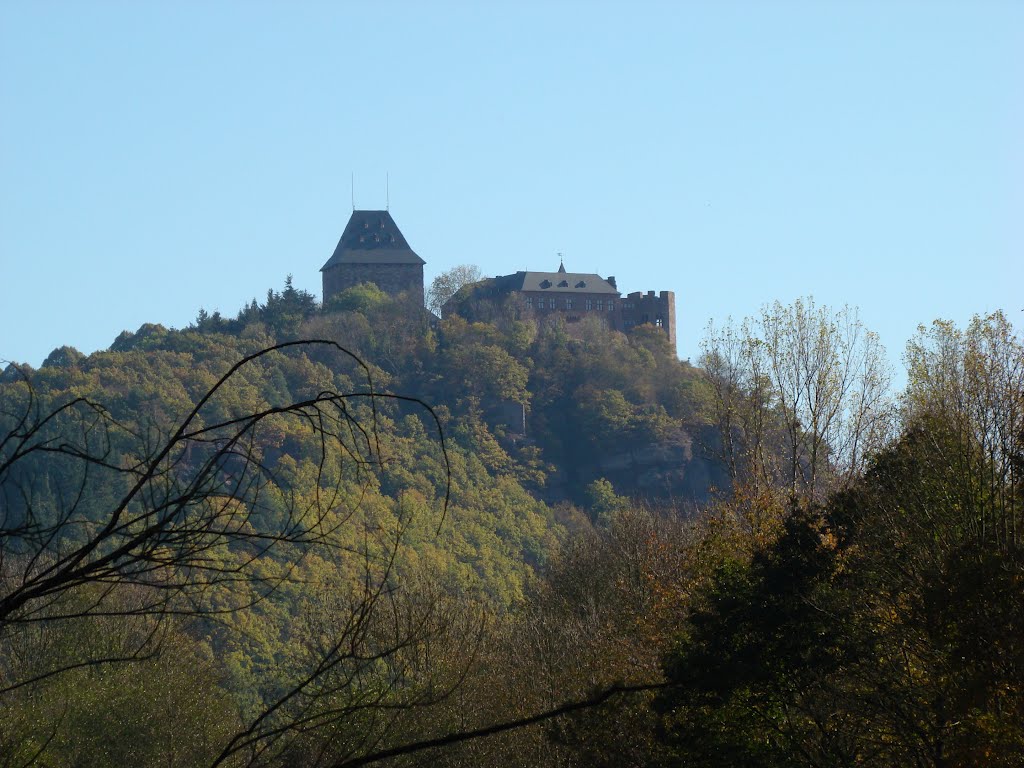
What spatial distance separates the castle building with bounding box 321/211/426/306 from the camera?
15850cm

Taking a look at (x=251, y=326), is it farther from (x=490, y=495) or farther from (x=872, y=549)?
(x=872, y=549)

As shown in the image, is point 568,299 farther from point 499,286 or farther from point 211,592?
point 211,592

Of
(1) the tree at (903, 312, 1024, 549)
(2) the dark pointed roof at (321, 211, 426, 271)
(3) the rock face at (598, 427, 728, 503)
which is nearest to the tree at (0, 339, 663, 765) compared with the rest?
(1) the tree at (903, 312, 1024, 549)

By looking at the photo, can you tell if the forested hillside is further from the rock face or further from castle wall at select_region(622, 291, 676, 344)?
castle wall at select_region(622, 291, 676, 344)

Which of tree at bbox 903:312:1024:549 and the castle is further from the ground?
the castle

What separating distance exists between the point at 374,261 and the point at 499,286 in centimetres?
1418

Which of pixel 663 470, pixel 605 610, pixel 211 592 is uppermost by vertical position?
pixel 211 592

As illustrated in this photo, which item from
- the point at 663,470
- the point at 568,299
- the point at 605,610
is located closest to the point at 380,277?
the point at 568,299

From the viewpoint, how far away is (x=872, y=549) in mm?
20953

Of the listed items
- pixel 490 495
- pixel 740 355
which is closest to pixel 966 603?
pixel 740 355

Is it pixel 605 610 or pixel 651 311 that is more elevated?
pixel 651 311

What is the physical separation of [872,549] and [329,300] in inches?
5304

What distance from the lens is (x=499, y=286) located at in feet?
522

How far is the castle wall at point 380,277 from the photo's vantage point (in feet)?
520
